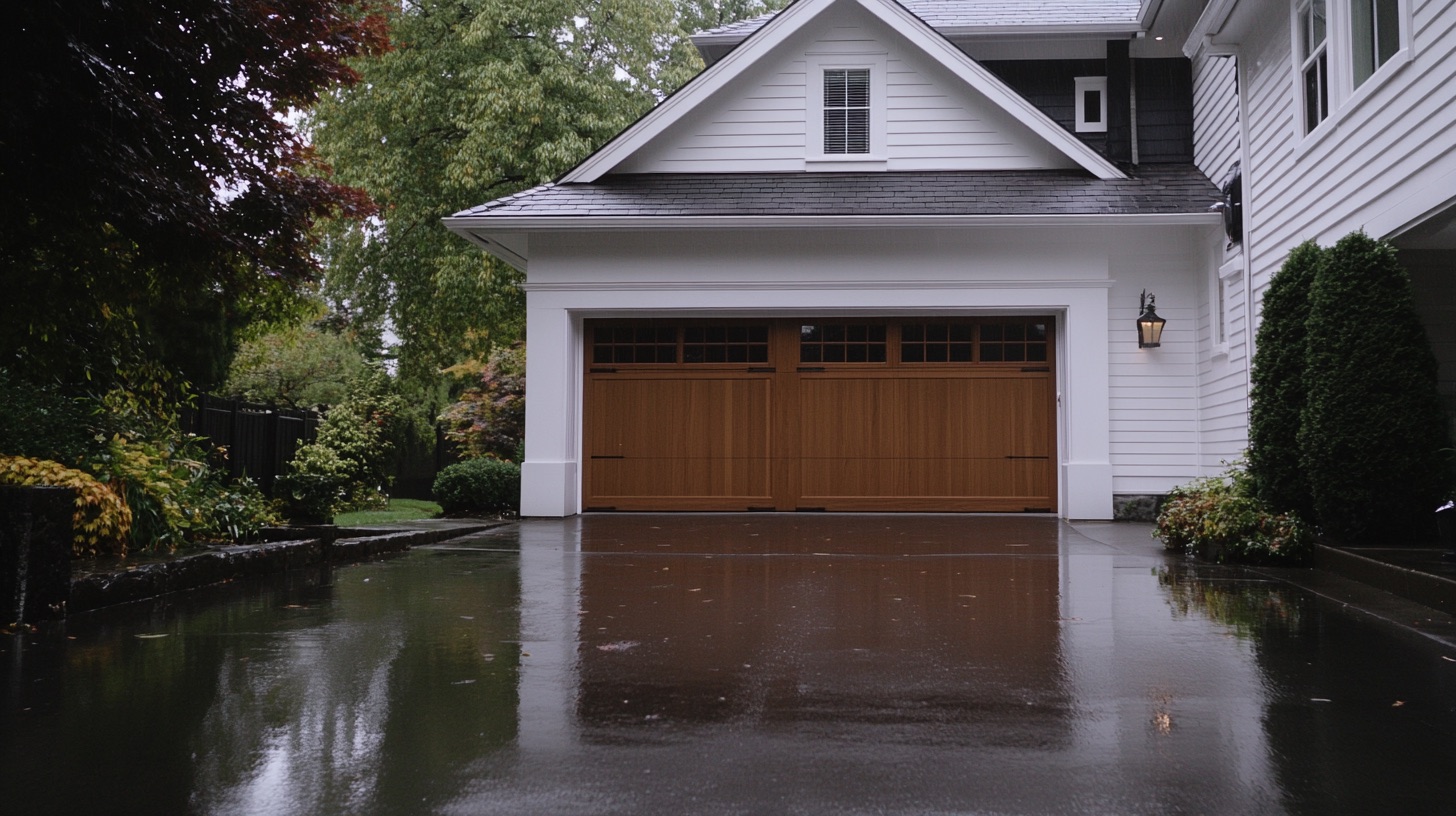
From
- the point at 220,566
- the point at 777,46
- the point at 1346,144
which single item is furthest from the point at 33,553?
the point at 777,46

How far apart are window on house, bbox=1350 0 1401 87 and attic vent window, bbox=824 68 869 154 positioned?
5989 millimetres

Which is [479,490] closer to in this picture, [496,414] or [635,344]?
[635,344]

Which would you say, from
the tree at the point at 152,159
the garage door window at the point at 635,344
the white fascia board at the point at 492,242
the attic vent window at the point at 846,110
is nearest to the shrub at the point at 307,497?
the tree at the point at 152,159

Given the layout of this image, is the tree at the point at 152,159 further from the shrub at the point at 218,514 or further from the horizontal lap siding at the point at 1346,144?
the horizontal lap siding at the point at 1346,144

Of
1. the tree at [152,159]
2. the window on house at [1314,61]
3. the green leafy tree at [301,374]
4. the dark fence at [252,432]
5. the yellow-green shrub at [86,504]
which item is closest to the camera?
the tree at [152,159]

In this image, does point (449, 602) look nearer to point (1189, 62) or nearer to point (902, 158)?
point (902, 158)

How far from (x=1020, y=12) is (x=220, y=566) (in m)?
12.9

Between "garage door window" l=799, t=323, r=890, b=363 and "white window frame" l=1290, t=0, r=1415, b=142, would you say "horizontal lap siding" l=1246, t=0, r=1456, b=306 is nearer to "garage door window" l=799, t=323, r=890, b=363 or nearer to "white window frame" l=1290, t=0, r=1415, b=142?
"white window frame" l=1290, t=0, r=1415, b=142

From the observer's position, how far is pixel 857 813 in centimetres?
287

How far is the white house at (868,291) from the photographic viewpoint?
13.0 meters

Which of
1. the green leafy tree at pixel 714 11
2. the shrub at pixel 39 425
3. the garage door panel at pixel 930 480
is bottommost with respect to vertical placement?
the garage door panel at pixel 930 480

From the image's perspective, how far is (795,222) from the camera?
1274 cm

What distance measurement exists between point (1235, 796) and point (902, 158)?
38.2 feet

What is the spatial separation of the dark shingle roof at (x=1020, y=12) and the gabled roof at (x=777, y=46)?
1.32 metres
